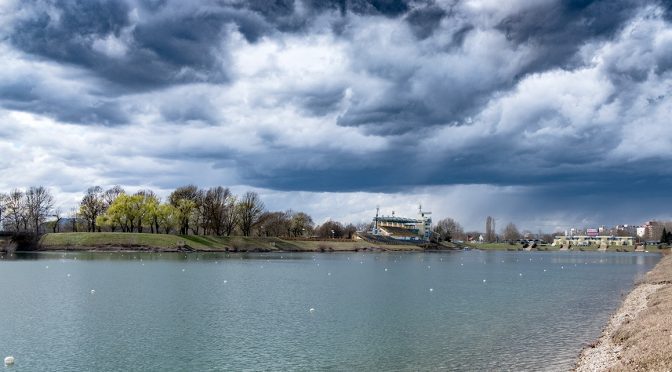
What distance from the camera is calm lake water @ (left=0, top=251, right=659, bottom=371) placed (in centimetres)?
2825

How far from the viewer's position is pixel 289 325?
38.3 meters

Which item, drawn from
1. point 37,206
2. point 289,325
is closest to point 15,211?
point 37,206

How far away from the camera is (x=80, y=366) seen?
2652 cm

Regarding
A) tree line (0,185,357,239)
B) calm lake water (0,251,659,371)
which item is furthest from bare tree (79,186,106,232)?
calm lake water (0,251,659,371)

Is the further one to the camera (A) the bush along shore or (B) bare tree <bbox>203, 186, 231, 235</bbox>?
(B) bare tree <bbox>203, 186, 231, 235</bbox>

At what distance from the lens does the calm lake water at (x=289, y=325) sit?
28.2m

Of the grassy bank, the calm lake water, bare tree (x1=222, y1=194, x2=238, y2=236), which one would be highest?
bare tree (x1=222, y1=194, x2=238, y2=236)

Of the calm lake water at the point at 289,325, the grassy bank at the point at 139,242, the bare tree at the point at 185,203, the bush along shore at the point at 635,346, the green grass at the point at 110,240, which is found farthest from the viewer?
the bare tree at the point at 185,203

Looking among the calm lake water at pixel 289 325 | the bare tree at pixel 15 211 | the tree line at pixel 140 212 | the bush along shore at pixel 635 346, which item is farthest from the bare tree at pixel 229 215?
the bush along shore at pixel 635 346

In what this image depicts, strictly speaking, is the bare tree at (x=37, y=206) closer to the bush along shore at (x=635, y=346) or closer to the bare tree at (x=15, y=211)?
the bare tree at (x=15, y=211)

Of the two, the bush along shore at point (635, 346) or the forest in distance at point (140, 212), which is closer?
the bush along shore at point (635, 346)

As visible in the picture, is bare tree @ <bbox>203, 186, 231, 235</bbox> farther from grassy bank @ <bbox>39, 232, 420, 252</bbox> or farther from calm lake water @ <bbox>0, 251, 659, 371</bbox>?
calm lake water @ <bbox>0, 251, 659, 371</bbox>

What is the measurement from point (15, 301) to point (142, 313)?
1399cm

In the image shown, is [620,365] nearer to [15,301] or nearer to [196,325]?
[196,325]
